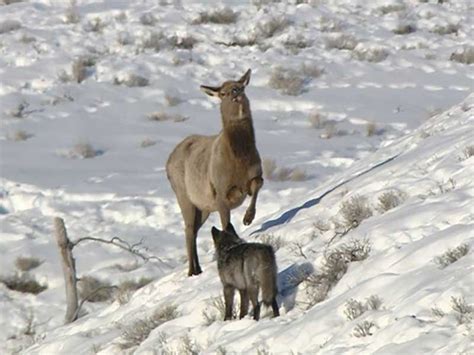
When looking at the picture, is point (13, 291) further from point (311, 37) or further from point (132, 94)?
point (311, 37)

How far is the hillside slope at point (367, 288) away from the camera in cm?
571

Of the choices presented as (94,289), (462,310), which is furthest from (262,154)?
(462,310)

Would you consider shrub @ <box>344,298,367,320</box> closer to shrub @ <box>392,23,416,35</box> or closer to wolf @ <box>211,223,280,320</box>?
wolf @ <box>211,223,280,320</box>

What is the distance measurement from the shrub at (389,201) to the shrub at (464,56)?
14229 mm

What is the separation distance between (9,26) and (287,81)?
23.6 ft

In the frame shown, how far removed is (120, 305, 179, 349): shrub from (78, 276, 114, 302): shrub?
3.97m

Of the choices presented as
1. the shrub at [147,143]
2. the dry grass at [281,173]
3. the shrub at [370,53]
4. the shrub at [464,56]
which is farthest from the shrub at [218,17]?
the dry grass at [281,173]

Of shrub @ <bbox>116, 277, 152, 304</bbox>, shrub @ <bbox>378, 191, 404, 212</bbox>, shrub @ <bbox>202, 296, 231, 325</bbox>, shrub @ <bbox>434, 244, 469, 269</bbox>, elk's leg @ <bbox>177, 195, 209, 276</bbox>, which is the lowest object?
shrub @ <bbox>116, 277, 152, 304</bbox>

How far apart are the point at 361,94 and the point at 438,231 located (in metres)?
13.5

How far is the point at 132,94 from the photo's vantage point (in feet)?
67.1

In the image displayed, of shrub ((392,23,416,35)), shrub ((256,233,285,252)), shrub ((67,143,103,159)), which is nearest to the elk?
shrub ((256,233,285,252))

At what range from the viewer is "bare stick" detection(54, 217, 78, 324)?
11586 millimetres

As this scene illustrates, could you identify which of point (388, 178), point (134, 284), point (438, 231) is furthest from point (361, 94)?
point (438, 231)

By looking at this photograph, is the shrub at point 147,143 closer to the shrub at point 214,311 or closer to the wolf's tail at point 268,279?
the shrub at point 214,311
